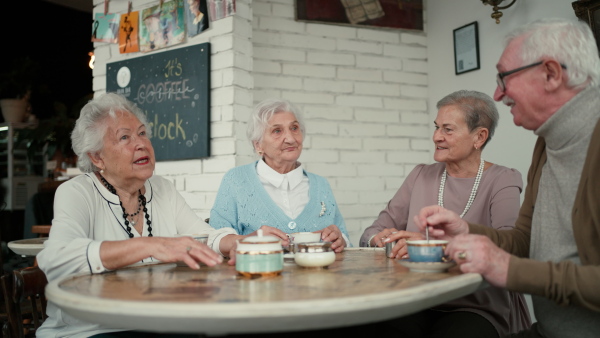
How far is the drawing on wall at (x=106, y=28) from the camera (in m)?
3.89

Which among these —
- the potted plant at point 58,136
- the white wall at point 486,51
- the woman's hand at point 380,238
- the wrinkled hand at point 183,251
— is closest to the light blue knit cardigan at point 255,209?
the woman's hand at point 380,238

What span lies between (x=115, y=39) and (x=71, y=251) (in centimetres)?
267

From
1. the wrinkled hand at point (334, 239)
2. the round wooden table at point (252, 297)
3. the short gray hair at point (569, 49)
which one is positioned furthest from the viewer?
the wrinkled hand at point (334, 239)

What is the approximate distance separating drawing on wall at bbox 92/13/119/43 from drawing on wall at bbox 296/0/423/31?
53.3 inches

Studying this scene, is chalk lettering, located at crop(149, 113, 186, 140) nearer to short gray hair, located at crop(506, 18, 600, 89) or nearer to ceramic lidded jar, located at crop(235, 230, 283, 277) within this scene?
ceramic lidded jar, located at crop(235, 230, 283, 277)

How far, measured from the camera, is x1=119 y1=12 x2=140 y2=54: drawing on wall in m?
3.79

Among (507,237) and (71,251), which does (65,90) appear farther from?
(507,237)

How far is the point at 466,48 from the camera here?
390 cm

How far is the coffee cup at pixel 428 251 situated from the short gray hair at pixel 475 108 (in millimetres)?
1102

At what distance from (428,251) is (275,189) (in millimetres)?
1297

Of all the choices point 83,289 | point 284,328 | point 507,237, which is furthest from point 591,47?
point 83,289

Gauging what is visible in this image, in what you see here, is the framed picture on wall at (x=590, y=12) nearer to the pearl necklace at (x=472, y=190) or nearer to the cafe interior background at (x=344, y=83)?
the cafe interior background at (x=344, y=83)

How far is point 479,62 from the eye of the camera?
378 cm

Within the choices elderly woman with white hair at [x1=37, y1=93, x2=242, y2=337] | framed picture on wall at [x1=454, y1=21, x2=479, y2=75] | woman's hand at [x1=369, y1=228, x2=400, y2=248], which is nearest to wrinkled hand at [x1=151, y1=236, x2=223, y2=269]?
elderly woman with white hair at [x1=37, y1=93, x2=242, y2=337]
